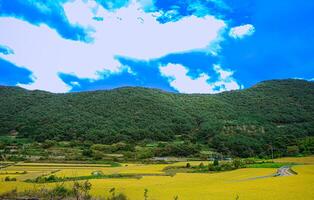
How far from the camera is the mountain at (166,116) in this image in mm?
116125

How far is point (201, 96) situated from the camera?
16400cm

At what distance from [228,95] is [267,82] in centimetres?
2775

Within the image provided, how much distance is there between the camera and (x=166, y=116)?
452 feet

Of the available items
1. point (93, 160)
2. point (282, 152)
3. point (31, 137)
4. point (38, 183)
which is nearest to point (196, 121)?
point (282, 152)

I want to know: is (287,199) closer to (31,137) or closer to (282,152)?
(282,152)

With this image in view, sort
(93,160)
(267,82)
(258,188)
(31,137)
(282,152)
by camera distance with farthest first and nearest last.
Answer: (267,82), (31,137), (282,152), (93,160), (258,188)

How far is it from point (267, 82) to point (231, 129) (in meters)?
68.1

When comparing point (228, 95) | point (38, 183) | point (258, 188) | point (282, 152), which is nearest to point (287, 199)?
point (258, 188)

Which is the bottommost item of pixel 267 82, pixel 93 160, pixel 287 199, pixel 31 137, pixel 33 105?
pixel 287 199

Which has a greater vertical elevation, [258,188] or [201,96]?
[201,96]

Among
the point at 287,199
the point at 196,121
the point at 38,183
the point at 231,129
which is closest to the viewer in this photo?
the point at 287,199

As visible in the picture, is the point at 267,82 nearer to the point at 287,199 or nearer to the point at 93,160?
the point at 93,160

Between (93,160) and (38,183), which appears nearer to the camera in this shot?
(38,183)

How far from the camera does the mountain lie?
116 m
